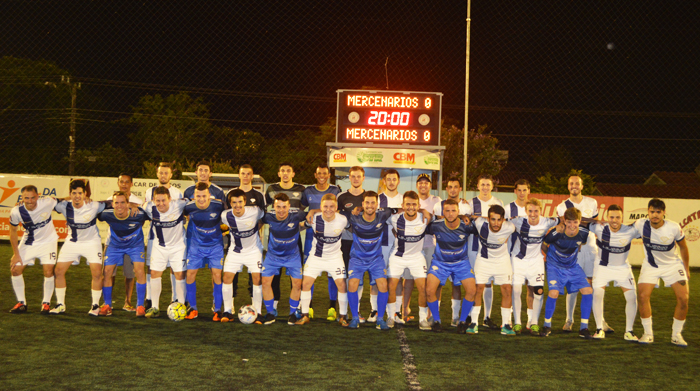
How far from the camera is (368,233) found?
6.96m

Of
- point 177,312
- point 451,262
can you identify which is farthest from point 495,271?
point 177,312

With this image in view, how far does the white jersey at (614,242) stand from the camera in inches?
266

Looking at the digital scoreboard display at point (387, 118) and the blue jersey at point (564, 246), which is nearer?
the blue jersey at point (564, 246)

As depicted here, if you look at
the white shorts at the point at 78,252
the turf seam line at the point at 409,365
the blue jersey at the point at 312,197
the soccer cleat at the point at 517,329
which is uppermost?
the blue jersey at the point at 312,197

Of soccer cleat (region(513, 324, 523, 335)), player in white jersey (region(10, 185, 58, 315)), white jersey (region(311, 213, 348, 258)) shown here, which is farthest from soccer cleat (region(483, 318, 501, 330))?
player in white jersey (region(10, 185, 58, 315))

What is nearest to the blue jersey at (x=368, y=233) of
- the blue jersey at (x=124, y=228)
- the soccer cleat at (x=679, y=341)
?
the blue jersey at (x=124, y=228)

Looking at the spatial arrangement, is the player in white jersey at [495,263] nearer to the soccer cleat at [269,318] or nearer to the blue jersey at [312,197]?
the blue jersey at [312,197]

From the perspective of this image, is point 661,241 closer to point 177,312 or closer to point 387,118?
point 177,312

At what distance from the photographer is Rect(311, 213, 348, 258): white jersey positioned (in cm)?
698

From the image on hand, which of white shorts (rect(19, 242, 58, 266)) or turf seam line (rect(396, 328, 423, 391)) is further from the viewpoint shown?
white shorts (rect(19, 242, 58, 266))

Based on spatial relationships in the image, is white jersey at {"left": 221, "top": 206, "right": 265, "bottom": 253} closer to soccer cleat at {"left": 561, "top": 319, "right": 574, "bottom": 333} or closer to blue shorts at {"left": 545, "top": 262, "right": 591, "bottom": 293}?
blue shorts at {"left": 545, "top": 262, "right": 591, "bottom": 293}

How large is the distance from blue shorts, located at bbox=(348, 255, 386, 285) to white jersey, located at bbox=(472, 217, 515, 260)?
1256 mm

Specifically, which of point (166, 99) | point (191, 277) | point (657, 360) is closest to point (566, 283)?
point (657, 360)

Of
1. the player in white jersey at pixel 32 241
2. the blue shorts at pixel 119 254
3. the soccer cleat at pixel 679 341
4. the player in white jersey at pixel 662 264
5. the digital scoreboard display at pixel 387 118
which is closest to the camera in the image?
the soccer cleat at pixel 679 341
